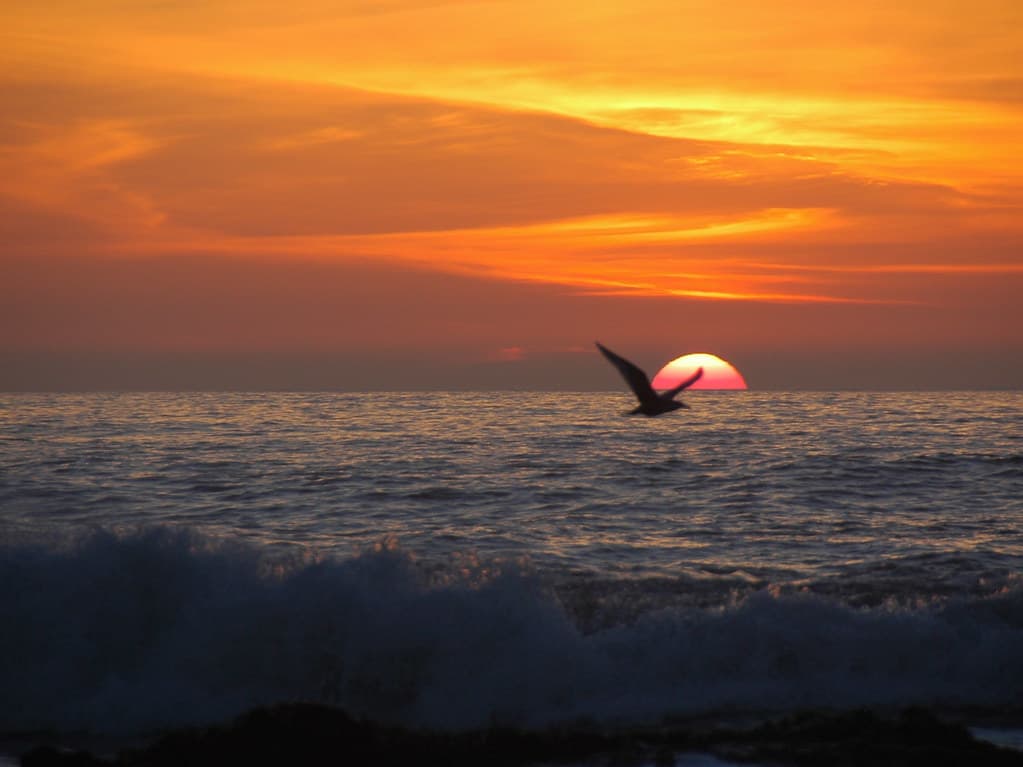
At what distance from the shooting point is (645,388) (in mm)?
12211

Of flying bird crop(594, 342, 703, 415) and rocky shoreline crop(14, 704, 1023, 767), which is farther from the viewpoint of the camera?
flying bird crop(594, 342, 703, 415)

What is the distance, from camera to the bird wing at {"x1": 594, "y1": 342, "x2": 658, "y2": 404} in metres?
10.9

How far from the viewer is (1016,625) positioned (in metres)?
13.5

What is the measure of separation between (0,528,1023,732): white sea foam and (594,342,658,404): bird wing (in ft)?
10.0

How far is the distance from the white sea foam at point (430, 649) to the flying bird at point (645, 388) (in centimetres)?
287

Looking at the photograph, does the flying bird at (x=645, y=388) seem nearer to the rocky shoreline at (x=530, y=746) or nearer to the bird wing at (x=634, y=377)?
the bird wing at (x=634, y=377)

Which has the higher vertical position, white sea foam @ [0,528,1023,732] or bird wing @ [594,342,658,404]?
bird wing @ [594,342,658,404]

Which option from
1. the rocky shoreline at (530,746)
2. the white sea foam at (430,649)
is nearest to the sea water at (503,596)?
the white sea foam at (430,649)

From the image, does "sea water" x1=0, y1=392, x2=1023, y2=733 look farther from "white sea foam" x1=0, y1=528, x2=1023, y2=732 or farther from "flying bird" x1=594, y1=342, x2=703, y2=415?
"flying bird" x1=594, y1=342, x2=703, y2=415

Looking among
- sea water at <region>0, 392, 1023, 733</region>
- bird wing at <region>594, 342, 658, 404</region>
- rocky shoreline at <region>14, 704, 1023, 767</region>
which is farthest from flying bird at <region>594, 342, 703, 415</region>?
rocky shoreline at <region>14, 704, 1023, 767</region>

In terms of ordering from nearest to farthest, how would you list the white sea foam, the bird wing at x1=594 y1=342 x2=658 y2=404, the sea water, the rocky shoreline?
the rocky shoreline < the bird wing at x1=594 y1=342 x2=658 y2=404 < the white sea foam < the sea water

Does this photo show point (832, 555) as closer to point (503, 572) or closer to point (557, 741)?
point (503, 572)

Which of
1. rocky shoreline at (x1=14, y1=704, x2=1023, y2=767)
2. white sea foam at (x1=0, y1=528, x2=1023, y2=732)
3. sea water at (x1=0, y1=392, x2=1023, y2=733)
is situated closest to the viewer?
rocky shoreline at (x1=14, y1=704, x2=1023, y2=767)

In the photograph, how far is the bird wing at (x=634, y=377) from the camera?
1090 centimetres
